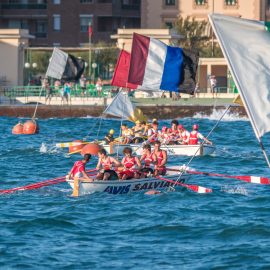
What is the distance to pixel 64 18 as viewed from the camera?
124 m

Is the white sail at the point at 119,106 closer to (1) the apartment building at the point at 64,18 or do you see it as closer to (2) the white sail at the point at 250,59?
(2) the white sail at the point at 250,59

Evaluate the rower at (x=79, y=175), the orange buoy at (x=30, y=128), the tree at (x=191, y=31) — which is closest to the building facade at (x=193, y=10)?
the tree at (x=191, y=31)

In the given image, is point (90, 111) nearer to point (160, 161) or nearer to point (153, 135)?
point (153, 135)

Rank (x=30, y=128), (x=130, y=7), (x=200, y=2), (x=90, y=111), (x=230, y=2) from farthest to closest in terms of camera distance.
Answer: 1. (x=130, y=7)
2. (x=200, y=2)
3. (x=230, y=2)
4. (x=90, y=111)
5. (x=30, y=128)

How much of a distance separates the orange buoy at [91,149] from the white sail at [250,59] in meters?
26.7

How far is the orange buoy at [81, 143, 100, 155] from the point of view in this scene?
48.1m

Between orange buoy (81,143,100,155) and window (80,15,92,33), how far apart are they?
243 feet

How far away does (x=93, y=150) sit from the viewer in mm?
48094

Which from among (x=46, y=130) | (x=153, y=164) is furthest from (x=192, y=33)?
(x=153, y=164)

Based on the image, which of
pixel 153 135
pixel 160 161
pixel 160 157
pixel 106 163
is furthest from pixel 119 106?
pixel 106 163

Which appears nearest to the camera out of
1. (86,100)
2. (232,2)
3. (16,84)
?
(86,100)

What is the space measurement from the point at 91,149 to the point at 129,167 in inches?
535

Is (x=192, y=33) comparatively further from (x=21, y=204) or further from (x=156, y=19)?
(x=21, y=204)

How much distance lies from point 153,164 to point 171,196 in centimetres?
183
